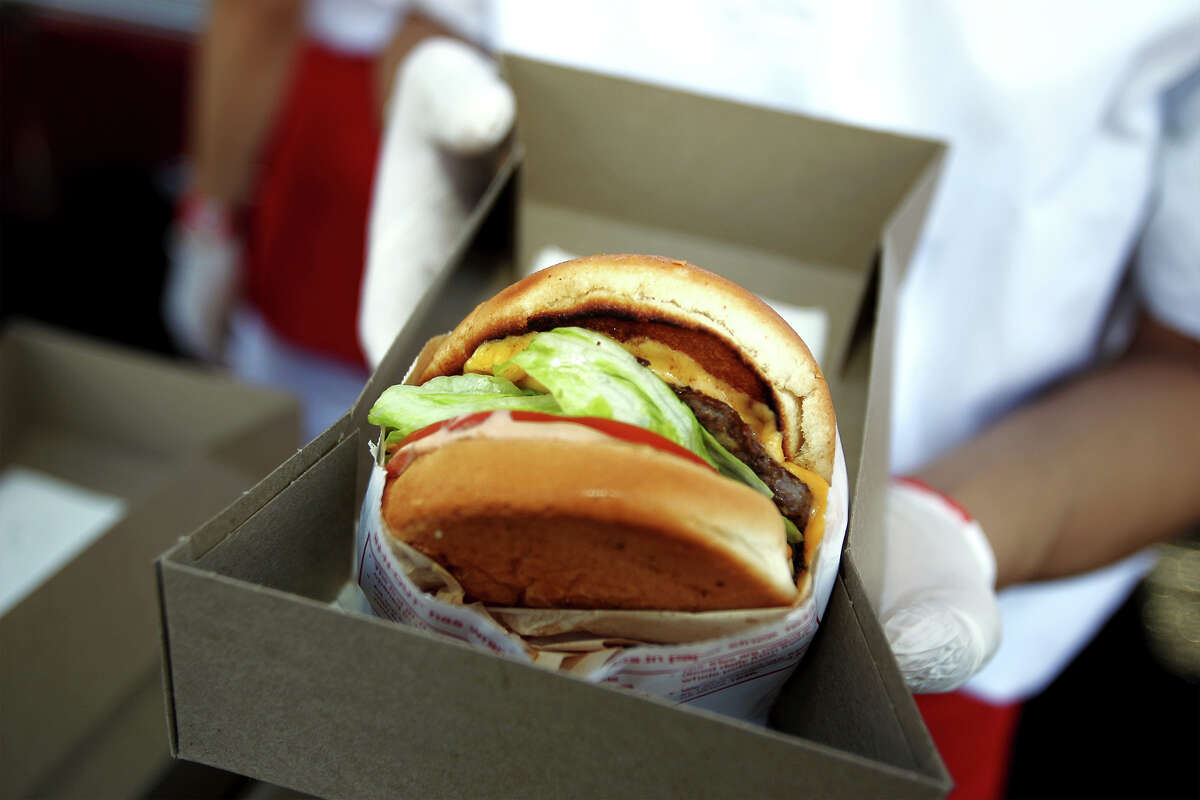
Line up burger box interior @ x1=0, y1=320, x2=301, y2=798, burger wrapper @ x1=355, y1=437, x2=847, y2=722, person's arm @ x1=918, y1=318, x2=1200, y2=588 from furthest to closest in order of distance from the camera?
person's arm @ x1=918, y1=318, x2=1200, y2=588, burger box interior @ x1=0, y1=320, x2=301, y2=798, burger wrapper @ x1=355, y1=437, x2=847, y2=722

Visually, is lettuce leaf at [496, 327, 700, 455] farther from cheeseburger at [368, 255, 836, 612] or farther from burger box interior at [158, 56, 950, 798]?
burger box interior at [158, 56, 950, 798]

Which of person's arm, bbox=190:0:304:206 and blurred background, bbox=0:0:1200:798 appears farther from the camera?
blurred background, bbox=0:0:1200:798

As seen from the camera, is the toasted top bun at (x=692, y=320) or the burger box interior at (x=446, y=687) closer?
the burger box interior at (x=446, y=687)

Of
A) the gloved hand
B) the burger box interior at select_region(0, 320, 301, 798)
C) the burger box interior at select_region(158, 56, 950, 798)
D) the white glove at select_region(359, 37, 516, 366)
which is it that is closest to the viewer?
the burger box interior at select_region(158, 56, 950, 798)

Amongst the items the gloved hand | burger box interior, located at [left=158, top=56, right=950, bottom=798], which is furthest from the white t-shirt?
the gloved hand

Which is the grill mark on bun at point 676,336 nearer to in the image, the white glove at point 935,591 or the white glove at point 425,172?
the white glove at point 935,591

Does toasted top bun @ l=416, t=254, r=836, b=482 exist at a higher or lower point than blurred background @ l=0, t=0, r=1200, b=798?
higher

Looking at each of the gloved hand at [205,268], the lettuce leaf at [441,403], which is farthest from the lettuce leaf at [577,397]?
the gloved hand at [205,268]
